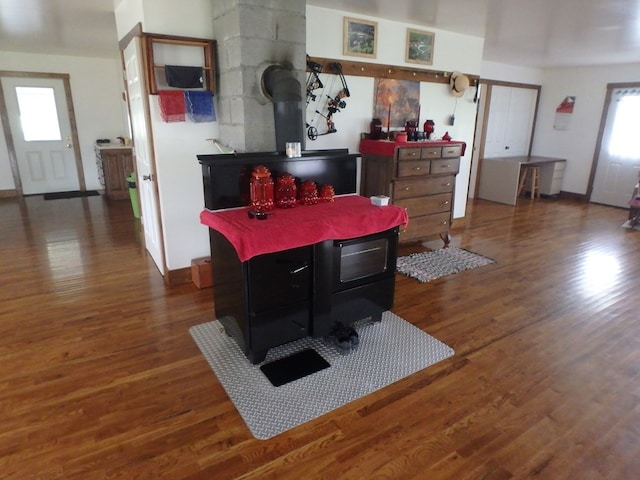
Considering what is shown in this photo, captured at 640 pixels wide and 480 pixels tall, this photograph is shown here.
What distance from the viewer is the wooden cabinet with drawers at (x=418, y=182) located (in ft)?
12.9

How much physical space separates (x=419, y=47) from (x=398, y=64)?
13.2 inches

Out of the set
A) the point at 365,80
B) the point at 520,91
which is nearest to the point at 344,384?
the point at 365,80

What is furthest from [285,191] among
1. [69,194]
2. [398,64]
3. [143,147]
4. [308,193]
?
[69,194]

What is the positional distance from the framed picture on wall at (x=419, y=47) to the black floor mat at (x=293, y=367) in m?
3.28

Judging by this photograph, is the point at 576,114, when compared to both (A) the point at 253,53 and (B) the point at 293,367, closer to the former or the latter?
(A) the point at 253,53

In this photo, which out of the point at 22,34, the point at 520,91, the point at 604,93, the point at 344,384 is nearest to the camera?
the point at 344,384

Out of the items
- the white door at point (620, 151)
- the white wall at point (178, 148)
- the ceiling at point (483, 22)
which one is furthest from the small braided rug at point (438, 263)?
the white door at point (620, 151)

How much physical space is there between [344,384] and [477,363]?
85cm

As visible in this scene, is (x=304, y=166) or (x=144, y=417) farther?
(x=304, y=166)

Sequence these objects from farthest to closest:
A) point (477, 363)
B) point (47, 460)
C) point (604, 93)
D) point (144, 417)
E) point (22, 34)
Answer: point (604, 93) < point (22, 34) < point (477, 363) < point (144, 417) < point (47, 460)

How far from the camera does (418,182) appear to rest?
13.5 feet

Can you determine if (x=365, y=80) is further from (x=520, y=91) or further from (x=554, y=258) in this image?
(x=520, y=91)

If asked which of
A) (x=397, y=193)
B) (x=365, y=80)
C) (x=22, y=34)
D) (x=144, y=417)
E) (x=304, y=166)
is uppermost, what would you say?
(x=22, y=34)

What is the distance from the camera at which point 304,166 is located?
108 inches
